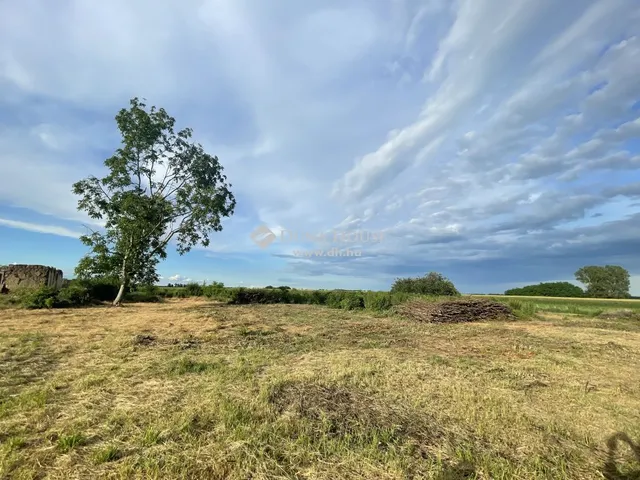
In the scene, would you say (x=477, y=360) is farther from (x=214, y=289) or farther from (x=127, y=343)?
(x=214, y=289)

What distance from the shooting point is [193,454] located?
293cm

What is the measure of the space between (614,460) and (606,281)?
7112cm

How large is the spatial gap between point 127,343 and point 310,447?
689 cm

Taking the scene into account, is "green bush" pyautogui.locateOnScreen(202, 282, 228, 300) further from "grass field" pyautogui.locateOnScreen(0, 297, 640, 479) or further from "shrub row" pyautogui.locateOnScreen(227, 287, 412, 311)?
"grass field" pyautogui.locateOnScreen(0, 297, 640, 479)

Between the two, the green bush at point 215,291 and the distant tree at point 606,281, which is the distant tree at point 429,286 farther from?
the distant tree at point 606,281

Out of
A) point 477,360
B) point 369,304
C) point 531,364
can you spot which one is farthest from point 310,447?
point 369,304

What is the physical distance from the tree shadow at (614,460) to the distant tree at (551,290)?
60.1 metres

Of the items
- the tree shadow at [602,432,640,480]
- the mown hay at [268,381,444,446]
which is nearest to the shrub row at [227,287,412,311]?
the mown hay at [268,381,444,446]

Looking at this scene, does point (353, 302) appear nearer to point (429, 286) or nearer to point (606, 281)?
point (429, 286)

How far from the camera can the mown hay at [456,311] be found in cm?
1686

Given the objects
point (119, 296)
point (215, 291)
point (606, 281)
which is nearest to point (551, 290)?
point (606, 281)

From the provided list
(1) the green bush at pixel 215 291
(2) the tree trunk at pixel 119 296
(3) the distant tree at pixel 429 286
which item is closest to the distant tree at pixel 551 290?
(3) the distant tree at pixel 429 286

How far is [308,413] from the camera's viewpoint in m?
3.97

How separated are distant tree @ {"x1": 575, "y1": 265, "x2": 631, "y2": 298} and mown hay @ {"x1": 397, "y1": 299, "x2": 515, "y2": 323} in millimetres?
51722
